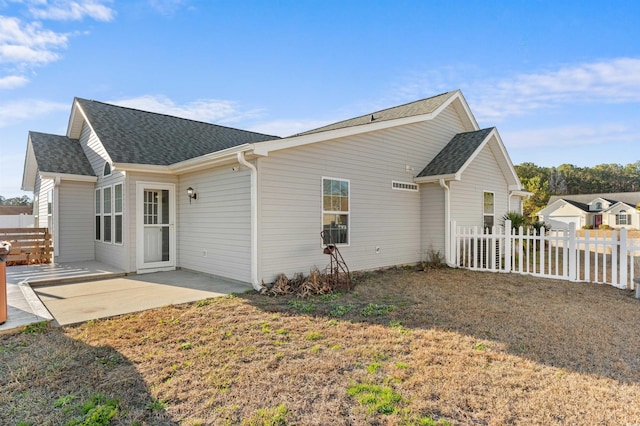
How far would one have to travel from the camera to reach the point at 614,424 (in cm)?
235

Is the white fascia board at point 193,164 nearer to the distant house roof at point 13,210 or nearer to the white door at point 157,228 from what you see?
the white door at point 157,228

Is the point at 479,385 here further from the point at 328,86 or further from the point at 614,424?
the point at 328,86

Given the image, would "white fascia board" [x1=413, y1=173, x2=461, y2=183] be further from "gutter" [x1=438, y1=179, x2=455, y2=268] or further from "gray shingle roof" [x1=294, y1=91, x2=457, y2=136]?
"gray shingle roof" [x1=294, y1=91, x2=457, y2=136]

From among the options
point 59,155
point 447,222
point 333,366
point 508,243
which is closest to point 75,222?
point 59,155

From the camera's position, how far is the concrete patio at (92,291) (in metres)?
5.04

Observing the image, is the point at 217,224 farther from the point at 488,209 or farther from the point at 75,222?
the point at 488,209

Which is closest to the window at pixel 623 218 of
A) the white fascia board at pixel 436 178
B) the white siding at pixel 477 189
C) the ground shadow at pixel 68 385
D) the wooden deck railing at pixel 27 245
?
the white siding at pixel 477 189

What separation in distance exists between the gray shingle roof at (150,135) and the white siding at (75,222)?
2.19 meters

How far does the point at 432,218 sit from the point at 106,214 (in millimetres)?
9191

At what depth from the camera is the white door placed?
341 inches

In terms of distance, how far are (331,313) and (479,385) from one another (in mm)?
2492

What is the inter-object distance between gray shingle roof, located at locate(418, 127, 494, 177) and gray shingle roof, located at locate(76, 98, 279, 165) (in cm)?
689

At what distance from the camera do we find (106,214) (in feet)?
31.9

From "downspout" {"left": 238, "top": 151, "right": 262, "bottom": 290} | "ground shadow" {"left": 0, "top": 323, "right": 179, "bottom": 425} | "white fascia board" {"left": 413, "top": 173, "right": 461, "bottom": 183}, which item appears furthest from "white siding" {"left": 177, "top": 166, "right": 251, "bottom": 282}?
"white fascia board" {"left": 413, "top": 173, "right": 461, "bottom": 183}
